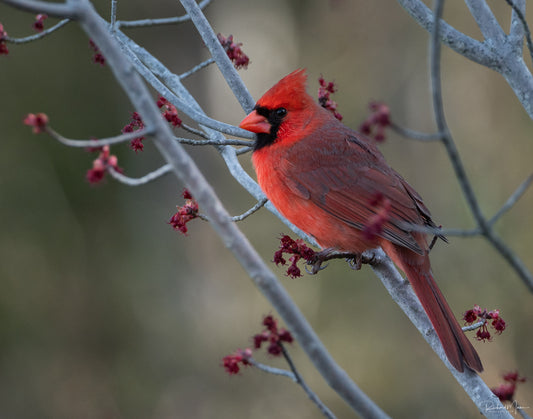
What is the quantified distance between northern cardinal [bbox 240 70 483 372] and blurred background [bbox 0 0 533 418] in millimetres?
2170

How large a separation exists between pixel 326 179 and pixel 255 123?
413 millimetres

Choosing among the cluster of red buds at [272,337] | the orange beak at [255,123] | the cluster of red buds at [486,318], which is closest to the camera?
the cluster of red buds at [272,337]

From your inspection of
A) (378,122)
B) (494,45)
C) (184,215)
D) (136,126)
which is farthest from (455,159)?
(136,126)

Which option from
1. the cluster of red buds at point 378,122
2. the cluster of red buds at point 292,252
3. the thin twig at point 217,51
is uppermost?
the thin twig at point 217,51

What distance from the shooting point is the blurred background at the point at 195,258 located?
5328mm

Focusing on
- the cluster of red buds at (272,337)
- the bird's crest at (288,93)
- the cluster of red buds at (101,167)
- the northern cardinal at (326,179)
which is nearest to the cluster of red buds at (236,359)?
the cluster of red buds at (272,337)

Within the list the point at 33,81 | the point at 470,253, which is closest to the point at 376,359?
the point at 470,253

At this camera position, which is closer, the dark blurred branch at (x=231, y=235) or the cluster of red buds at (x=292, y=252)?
the dark blurred branch at (x=231, y=235)

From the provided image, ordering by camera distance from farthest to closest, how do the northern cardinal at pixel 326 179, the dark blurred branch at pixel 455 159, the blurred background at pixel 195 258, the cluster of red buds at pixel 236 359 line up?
the blurred background at pixel 195 258, the northern cardinal at pixel 326 179, the cluster of red buds at pixel 236 359, the dark blurred branch at pixel 455 159

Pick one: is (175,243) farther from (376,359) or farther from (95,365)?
(376,359)

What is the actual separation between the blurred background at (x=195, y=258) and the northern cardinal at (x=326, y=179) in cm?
217

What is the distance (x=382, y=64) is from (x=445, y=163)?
1.40m

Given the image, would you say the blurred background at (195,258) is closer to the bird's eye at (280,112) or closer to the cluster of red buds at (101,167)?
the bird's eye at (280,112)

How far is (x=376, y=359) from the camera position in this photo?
5441 millimetres
